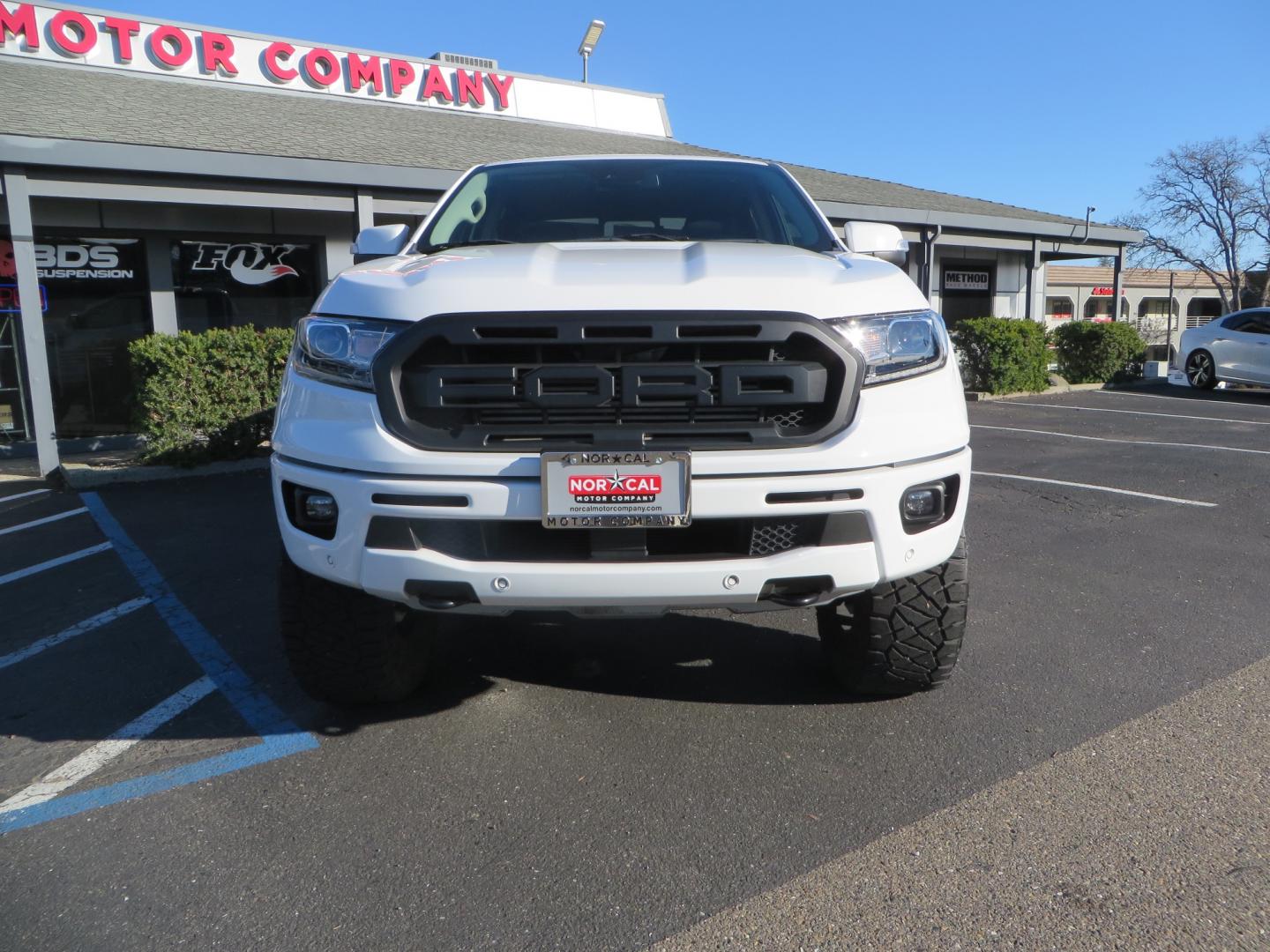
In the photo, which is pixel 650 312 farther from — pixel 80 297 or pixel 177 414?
pixel 80 297

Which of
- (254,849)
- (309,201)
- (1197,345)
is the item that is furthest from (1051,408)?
(254,849)

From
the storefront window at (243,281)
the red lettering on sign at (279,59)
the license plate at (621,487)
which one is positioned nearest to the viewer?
the license plate at (621,487)

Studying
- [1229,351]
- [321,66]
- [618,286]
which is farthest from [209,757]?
[1229,351]

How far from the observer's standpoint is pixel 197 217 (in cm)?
1122

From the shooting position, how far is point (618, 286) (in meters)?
2.56

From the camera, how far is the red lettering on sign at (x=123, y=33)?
12492 millimetres

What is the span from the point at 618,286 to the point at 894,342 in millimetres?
770

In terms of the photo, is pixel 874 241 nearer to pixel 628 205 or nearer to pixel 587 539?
pixel 628 205

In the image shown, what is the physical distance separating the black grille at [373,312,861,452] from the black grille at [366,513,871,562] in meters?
0.21

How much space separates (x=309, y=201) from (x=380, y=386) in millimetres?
8610

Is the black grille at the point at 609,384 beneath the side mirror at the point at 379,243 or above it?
beneath

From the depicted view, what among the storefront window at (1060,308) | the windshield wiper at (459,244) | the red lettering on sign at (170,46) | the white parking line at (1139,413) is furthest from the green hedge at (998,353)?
the storefront window at (1060,308)

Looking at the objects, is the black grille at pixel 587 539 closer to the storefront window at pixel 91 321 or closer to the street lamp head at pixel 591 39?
the storefront window at pixel 91 321

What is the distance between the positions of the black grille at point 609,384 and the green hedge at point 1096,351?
16.9m
